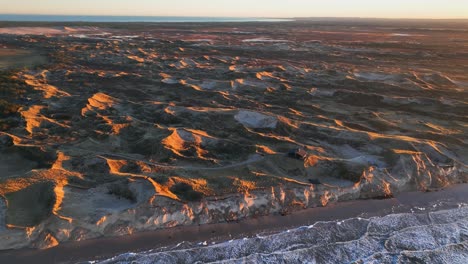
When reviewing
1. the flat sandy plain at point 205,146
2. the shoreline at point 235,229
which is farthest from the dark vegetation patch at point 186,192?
the shoreline at point 235,229

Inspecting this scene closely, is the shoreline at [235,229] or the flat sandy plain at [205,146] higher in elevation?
the flat sandy plain at [205,146]

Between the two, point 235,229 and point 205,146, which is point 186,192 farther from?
point 205,146

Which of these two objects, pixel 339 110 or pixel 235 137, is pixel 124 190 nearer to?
pixel 235 137

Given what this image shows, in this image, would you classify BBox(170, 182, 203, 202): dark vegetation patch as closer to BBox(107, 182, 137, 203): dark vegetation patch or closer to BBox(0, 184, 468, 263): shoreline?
BBox(0, 184, 468, 263): shoreline

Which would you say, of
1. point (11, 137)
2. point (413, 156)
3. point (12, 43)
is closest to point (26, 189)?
point (11, 137)

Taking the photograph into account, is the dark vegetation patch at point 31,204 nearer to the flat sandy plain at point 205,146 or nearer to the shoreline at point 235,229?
the flat sandy plain at point 205,146

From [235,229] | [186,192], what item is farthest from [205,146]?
[235,229]
